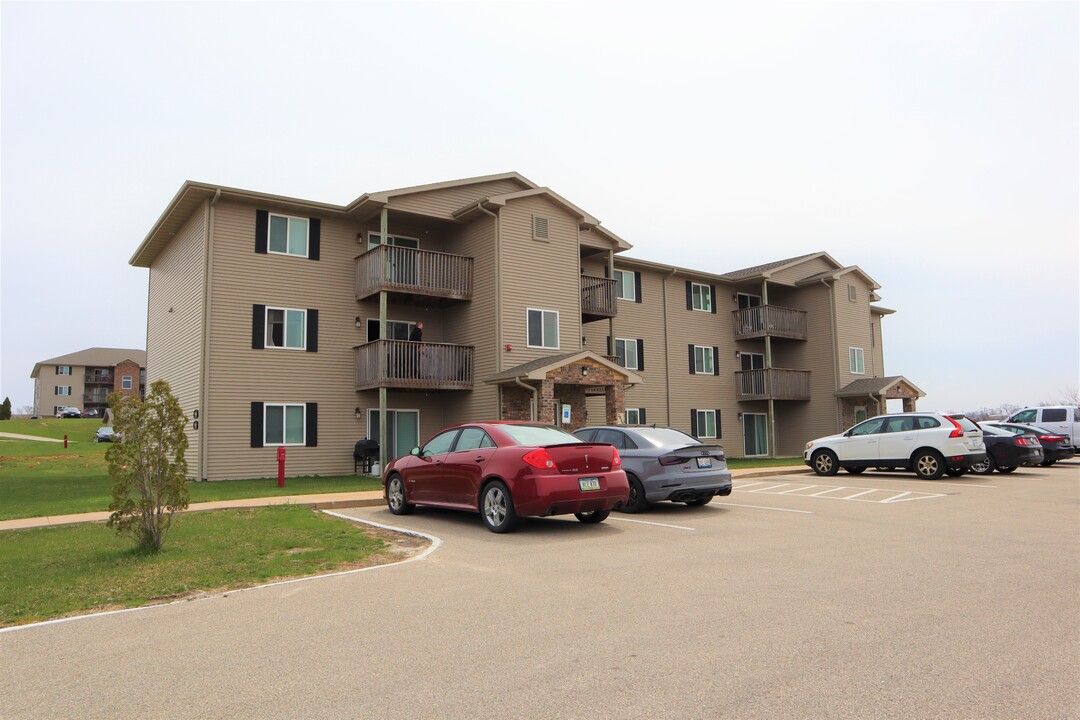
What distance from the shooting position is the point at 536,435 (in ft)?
34.2

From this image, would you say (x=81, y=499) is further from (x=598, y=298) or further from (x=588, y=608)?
(x=598, y=298)

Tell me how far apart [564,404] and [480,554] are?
15.7 metres

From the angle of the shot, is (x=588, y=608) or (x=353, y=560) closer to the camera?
(x=588, y=608)

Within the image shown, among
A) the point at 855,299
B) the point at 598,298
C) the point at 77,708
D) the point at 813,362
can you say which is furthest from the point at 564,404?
the point at 77,708

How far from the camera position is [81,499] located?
1489 cm

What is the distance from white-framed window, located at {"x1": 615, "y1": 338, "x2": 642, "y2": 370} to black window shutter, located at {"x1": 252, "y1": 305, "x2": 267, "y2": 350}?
43.3ft

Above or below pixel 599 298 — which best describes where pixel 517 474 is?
below

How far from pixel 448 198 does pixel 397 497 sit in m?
13.7

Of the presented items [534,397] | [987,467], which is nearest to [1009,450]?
[987,467]

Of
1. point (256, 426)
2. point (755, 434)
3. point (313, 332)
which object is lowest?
point (755, 434)

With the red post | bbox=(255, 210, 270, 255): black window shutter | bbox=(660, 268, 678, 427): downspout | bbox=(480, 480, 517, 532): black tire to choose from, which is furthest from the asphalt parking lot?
bbox=(660, 268, 678, 427): downspout

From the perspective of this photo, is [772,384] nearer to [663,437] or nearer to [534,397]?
[534,397]

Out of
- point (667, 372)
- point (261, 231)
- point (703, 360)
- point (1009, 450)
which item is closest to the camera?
point (1009, 450)

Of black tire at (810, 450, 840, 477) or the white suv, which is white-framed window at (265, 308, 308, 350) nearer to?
black tire at (810, 450, 840, 477)
